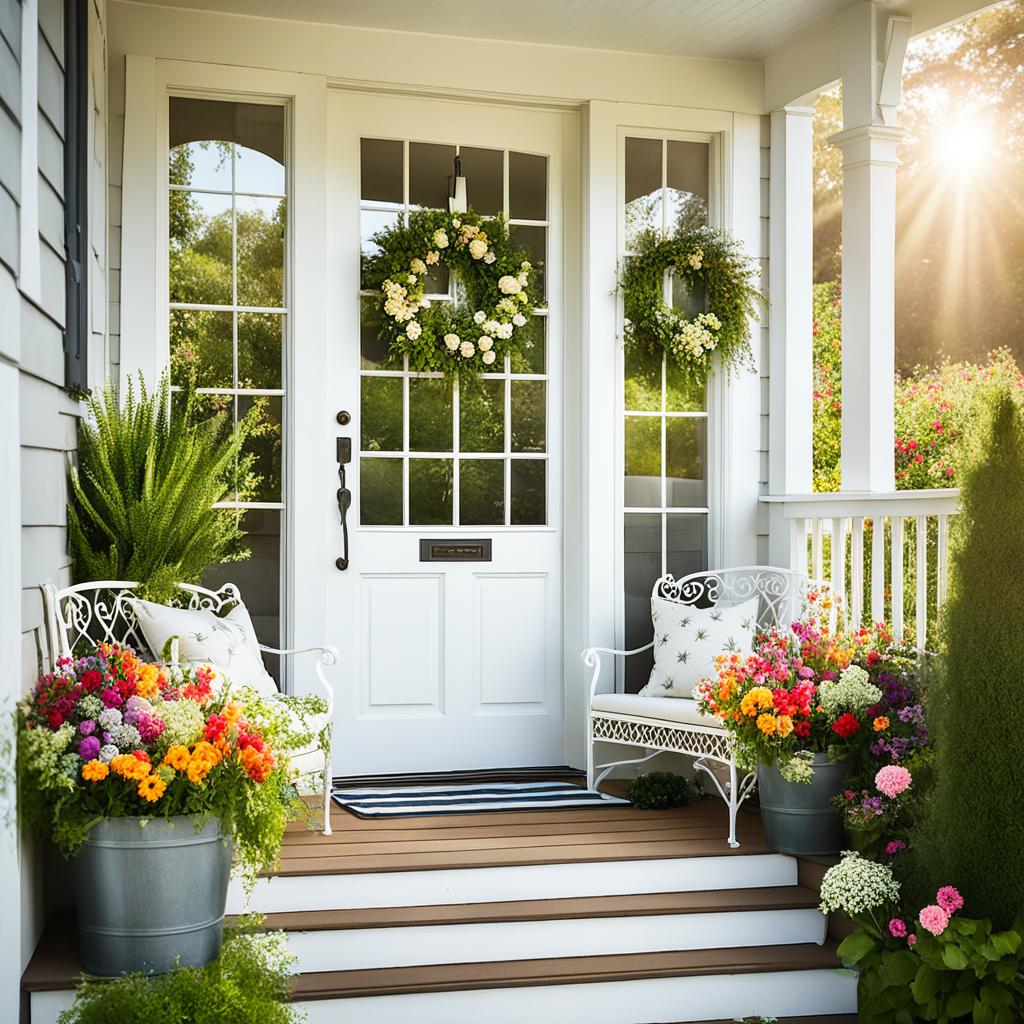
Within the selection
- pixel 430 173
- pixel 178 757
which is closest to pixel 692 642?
pixel 430 173

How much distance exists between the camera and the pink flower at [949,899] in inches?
121

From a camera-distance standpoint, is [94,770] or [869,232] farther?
[869,232]

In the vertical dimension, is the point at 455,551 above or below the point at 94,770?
above

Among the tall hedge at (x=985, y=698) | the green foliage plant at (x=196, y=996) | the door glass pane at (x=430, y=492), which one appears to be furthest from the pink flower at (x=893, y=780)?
the door glass pane at (x=430, y=492)

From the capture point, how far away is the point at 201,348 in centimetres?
459

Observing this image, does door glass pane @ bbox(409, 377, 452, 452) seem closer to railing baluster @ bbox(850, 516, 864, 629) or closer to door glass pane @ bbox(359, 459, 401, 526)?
door glass pane @ bbox(359, 459, 401, 526)

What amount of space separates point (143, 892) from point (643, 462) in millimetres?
2746

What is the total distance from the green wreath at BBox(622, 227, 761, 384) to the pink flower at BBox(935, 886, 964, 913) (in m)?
2.38

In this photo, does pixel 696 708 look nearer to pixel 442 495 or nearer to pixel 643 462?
pixel 643 462

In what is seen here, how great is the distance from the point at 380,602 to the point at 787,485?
5.50 ft

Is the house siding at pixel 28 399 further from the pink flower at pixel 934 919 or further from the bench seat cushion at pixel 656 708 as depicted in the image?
the pink flower at pixel 934 919

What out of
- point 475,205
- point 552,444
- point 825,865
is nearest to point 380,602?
point 552,444

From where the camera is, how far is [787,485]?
16.3 ft

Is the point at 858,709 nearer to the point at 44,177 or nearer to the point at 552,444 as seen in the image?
the point at 552,444
